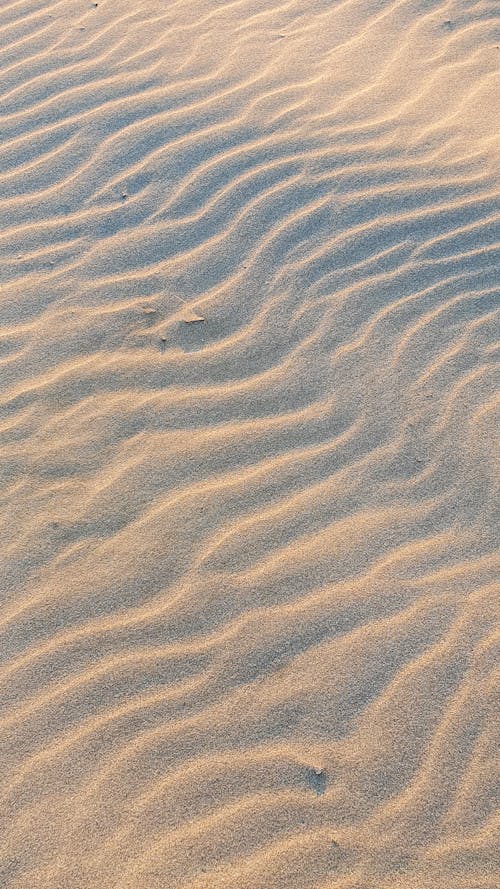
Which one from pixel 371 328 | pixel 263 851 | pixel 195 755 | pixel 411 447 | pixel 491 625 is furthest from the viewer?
pixel 371 328

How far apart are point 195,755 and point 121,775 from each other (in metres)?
0.23

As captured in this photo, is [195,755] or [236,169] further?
[236,169]

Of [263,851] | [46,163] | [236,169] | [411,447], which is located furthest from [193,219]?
[263,851]

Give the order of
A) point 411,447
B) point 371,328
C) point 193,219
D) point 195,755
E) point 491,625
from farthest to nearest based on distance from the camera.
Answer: point 193,219 → point 371,328 → point 411,447 → point 491,625 → point 195,755

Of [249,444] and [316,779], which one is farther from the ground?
[249,444]

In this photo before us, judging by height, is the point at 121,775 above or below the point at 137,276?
below

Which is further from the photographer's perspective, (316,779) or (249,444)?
(249,444)

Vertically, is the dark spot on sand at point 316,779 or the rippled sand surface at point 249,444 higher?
the rippled sand surface at point 249,444

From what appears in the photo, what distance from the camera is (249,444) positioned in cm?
294

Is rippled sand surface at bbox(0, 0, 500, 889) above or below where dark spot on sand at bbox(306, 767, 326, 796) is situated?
above

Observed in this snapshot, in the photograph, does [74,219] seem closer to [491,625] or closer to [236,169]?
[236,169]

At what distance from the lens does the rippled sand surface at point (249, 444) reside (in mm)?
2240

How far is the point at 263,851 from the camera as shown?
85.2 inches

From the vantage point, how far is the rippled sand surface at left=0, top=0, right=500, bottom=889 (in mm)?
2240
